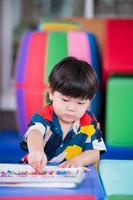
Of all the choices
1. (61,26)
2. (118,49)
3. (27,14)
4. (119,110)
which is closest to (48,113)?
(119,110)

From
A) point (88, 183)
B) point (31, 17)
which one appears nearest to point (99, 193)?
point (88, 183)

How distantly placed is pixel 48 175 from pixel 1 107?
2.38m

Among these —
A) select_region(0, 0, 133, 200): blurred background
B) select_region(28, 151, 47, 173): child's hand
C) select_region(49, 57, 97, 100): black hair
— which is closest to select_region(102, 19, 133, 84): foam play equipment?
select_region(0, 0, 133, 200): blurred background

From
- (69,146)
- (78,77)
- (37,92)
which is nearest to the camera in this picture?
(78,77)

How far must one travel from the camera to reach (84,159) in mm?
1116

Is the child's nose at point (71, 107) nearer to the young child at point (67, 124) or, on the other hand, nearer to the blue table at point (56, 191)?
the young child at point (67, 124)

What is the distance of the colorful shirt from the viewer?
117 cm

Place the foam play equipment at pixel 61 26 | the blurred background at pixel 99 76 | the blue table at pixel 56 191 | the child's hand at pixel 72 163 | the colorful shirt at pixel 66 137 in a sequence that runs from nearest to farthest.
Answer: the blue table at pixel 56 191, the child's hand at pixel 72 163, the colorful shirt at pixel 66 137, the blurred background at pixel 99 76, the foam play equipment at pixel 61 26

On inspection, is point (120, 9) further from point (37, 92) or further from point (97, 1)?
point (37, 92)

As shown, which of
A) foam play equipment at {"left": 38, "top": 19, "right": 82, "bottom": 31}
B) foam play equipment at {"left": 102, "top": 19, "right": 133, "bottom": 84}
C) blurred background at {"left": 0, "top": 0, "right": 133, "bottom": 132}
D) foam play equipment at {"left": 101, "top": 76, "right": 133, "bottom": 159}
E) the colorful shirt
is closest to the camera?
the colorful shirt

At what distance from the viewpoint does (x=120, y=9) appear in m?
3.74

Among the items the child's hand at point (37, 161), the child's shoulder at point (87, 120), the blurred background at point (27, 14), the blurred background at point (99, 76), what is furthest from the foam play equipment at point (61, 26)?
the child's hand at point (37, 161)

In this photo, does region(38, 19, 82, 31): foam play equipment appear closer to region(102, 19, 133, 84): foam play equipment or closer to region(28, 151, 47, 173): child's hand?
region(102, 19, 133, 84): foam play equipment

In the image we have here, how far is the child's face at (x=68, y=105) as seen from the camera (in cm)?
106
